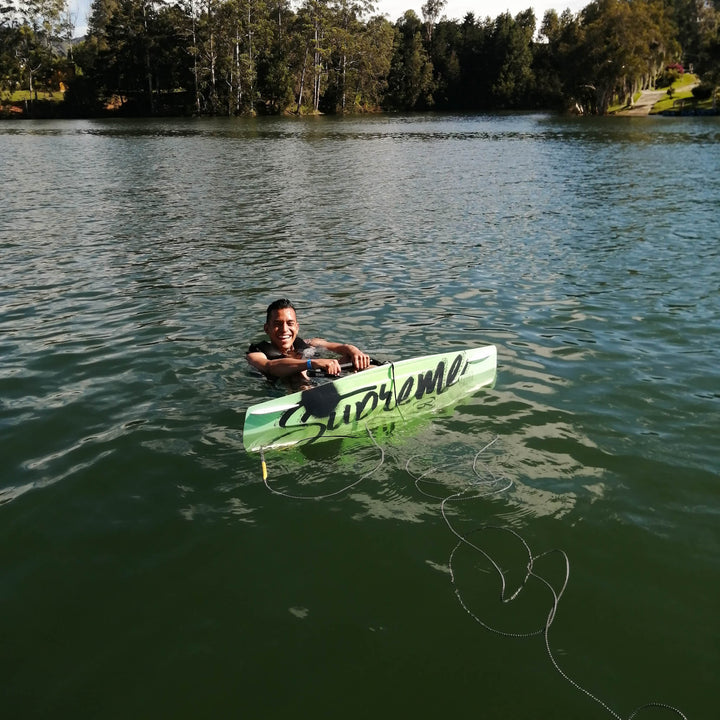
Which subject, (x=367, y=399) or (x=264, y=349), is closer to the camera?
(x=367, y=399)

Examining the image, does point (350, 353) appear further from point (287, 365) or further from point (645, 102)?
point (645, 102)

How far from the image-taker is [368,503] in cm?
652

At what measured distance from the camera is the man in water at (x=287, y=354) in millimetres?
8250

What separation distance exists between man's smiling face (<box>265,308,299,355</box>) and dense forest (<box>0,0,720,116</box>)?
92.8 meters

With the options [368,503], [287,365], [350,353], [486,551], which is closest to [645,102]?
[350,353]

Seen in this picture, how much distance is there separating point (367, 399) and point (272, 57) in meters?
103

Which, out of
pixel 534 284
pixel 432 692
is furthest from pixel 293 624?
pixel 534 284

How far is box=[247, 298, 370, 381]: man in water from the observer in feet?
27.1

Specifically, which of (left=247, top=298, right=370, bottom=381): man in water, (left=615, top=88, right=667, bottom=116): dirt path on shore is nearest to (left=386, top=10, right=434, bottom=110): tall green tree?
(left=615, top=88, right=667, bottom=116): dirt path on shore

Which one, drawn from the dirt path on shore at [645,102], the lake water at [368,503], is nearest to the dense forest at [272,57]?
the dirt path on shore at [645,102]

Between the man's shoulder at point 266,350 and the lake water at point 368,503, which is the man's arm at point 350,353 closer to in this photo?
the man's shoulder at point 266,350

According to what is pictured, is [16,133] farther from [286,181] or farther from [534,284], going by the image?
[534,284]

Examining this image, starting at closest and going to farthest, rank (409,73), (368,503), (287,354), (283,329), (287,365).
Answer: (368,503)
(287,365)
(283,329)
(287,354)
(409,73)

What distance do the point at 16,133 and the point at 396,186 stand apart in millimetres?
51209
